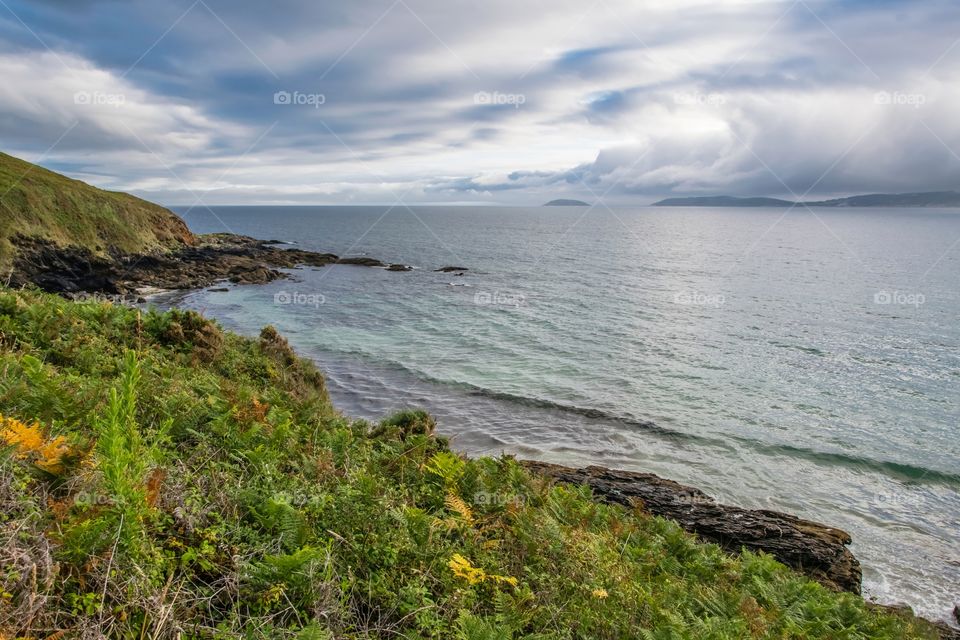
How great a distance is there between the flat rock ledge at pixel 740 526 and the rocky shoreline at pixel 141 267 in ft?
119

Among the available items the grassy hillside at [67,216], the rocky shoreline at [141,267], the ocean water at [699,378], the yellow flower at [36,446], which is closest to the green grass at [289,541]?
the yellow flower at [36,446]

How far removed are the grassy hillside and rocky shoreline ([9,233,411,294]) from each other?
5.08 ft

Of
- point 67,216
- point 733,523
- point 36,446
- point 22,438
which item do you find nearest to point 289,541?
point 36,446

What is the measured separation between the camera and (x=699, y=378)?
27.3 meters

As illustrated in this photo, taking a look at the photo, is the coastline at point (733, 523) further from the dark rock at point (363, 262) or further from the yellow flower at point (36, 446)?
the dark rock at point (363, 262)

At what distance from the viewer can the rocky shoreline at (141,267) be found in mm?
39938

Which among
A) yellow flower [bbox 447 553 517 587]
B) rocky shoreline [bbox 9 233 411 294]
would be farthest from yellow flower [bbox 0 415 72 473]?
rocky shoreline [bbox 9 233 411 294]

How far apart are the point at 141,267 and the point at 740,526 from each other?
2165 inches

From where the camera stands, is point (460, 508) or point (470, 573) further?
point (460, 508)

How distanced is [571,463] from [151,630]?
52.0 ft

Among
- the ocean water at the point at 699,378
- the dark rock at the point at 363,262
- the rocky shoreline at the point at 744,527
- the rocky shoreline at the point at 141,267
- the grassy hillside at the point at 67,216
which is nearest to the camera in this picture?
the rocky shoreline at the point at 744,527

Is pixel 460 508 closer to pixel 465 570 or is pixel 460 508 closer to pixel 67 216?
pixel 465 570

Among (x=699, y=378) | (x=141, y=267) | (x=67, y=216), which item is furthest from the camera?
(x=141, y=267)

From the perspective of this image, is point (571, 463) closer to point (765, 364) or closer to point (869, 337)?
point (765, 364)
